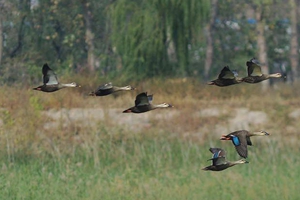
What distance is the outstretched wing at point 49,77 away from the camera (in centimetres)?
197

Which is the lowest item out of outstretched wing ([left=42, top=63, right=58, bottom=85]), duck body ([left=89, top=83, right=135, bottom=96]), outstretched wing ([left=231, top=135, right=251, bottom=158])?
outstretched wing ([left=231, top=135, right=251, bottom=158])

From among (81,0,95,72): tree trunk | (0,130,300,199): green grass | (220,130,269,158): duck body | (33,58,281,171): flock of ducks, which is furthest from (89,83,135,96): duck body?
(81,0,95,72): tree trunk

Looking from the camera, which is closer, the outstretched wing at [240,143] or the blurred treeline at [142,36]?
the outstretched wing at [240,143]

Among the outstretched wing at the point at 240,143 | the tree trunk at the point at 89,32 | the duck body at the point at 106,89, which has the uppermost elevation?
the tree trunk at the point at 89,32

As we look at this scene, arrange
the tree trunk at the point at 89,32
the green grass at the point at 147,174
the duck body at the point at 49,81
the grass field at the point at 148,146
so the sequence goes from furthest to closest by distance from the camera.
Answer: the tree trunk at the point at 89,32, the grass field at the point at 148,146, the green grass at the point at 147,174, the duck body at the point at 49,81

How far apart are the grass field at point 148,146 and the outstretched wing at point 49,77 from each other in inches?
256

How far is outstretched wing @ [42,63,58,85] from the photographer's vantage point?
6.47ft

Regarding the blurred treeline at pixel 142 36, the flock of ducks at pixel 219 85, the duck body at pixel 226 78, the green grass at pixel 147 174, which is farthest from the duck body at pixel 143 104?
the blurred treeline at pixel 142 36

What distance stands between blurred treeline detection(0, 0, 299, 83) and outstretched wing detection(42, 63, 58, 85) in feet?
47.2

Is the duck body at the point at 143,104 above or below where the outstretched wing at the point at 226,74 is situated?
below

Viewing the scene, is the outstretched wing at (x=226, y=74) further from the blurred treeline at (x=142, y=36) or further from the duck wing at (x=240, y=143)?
the blurred treeline at (x=142, y=36)

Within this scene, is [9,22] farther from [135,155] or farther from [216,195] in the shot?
[216,195]

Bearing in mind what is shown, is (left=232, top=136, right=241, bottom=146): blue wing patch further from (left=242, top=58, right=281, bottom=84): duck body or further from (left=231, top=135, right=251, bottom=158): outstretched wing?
(left=242, top=58, right=281, bottom=84): duck body

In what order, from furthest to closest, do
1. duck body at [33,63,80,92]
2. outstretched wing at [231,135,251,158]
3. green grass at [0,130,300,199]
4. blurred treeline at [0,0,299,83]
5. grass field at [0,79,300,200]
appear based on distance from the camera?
blurred treeline at [0,0,299,83] → grass field at [0,79,300,200] → green grass at [0,130,300,199] → duck body at [33,63,80,92] → outstretched wing at [231,135,251,158]
